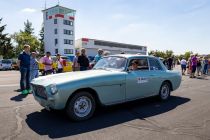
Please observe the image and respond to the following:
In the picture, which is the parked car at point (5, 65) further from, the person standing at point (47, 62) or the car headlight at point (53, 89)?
the car headlight at point (53, 89)

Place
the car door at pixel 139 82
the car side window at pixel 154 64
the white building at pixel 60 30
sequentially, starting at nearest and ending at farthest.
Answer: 1. the car door at pixel 139 82
2. the car side window at pixel 154 64
3. the white building at pixel 60 30

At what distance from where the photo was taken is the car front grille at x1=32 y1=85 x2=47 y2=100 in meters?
5.43

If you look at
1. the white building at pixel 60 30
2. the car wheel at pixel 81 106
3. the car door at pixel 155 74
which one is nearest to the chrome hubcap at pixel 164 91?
the car door at pixel 155 74

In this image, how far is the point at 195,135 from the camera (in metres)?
4.69

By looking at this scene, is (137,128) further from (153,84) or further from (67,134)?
(153,84)

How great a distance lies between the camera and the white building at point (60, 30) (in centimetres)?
5988

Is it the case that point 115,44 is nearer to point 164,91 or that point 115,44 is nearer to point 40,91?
point 164,91

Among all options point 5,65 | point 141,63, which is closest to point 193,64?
point 141,63

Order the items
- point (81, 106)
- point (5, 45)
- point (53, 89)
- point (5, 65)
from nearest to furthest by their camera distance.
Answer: point (53, 89)
point (81, 106)
point (5, 65)
point (5, 45)

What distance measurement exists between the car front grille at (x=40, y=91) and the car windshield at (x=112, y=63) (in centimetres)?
197

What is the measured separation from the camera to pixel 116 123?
5422mm

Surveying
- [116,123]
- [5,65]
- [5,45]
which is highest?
[5,45]

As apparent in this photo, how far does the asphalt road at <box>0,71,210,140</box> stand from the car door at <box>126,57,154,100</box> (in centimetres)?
42

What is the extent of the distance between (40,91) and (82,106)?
1033 mm
